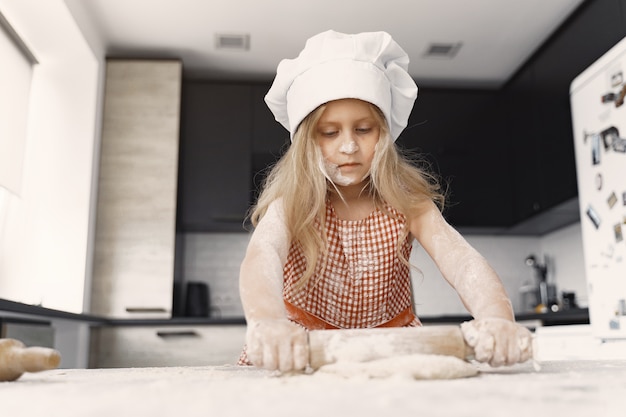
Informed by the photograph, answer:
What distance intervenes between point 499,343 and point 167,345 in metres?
2.31

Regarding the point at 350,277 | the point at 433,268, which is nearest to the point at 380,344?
the point at 350,277

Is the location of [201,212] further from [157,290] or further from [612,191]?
[612,191]

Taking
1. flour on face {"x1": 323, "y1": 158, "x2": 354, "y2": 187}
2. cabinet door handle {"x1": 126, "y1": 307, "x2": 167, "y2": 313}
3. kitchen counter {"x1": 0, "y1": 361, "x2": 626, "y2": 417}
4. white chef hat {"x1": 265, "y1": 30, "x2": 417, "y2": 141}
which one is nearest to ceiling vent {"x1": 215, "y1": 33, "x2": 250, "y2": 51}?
cabinet door handle {"x1": 126, "y1": 307, "x2": 167, "y2": 313}

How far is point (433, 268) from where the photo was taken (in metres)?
3.53

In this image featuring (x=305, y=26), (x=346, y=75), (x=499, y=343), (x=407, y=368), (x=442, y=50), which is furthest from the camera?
(x=442, y=50)

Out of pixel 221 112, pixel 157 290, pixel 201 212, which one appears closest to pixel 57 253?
pixel 157 290

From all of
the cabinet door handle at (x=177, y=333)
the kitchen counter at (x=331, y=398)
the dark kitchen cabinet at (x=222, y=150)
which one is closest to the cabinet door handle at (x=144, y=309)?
the cabinet door handle at (x=177, y=333)

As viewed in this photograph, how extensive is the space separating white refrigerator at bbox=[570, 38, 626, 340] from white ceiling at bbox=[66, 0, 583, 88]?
1.91ft

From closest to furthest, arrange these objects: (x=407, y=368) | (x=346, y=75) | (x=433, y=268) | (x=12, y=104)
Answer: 1. (x=407, y=368)
2. (x=346, y=75)
3. (x=12, y=104)
4. (x=433, y=268)

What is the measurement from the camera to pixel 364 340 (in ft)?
2.06

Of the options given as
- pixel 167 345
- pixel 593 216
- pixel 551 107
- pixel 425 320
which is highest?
pixel 551 107

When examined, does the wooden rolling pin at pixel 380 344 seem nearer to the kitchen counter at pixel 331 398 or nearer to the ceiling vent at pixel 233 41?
the kitchen counter at pixel 331 398

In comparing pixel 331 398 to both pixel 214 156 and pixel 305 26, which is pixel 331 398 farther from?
pixel 214 156

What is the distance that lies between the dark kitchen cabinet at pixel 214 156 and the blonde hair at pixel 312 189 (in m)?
2.05
